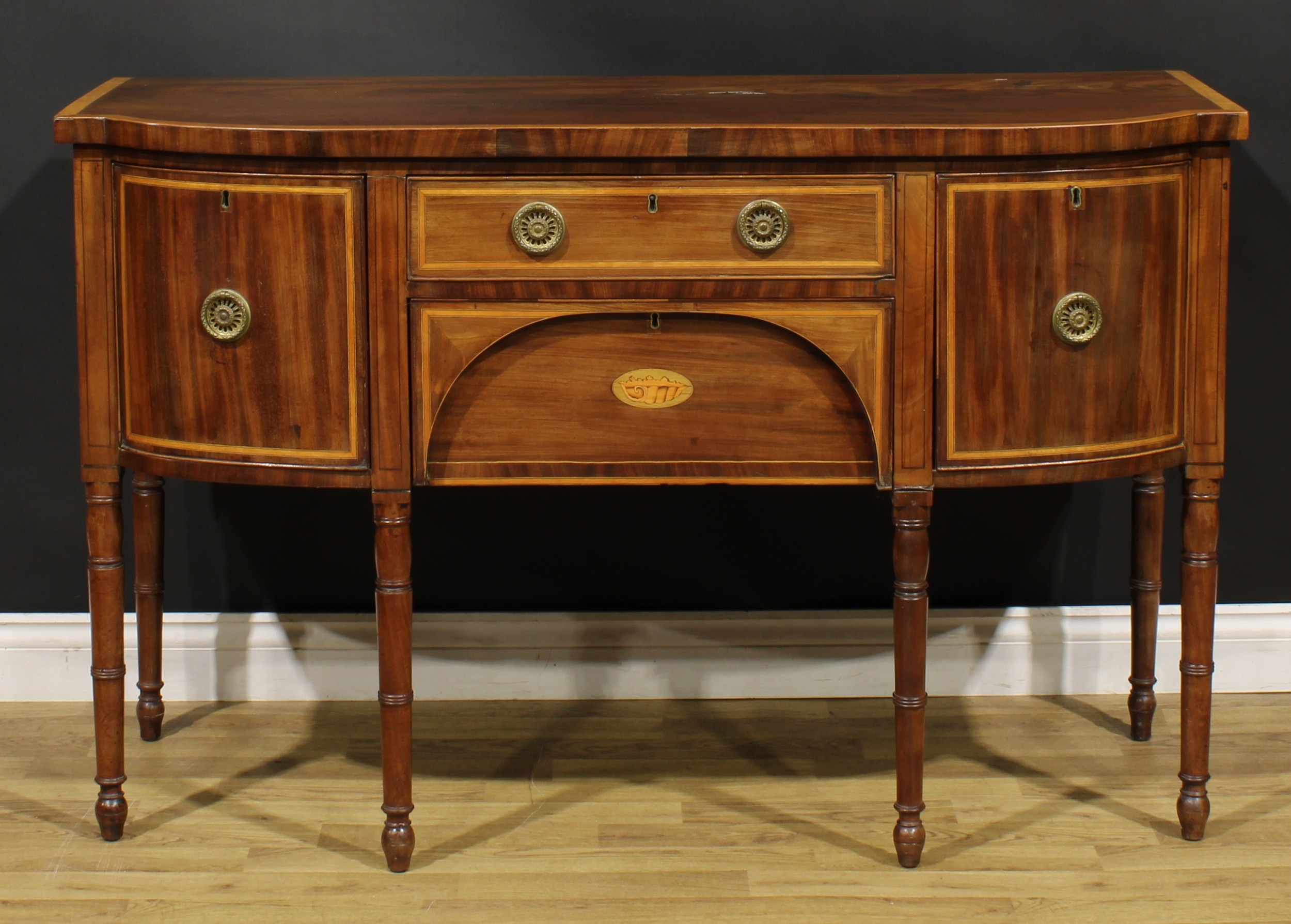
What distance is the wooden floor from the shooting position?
221 centimetres

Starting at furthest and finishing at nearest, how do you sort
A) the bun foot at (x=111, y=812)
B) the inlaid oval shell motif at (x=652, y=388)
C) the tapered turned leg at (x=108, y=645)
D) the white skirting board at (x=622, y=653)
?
the white skirting board at (x=622, y=653), the bun foot at (x=111, y=812), the tapered turned leg at (x=108, y=645), the inlaid oval shell motif at (x=652, y=388)

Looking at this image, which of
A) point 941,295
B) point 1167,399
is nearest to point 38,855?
point 941,295

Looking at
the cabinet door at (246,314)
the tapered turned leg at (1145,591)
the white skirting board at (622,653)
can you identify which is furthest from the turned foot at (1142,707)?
the cabinet door at (246,314)

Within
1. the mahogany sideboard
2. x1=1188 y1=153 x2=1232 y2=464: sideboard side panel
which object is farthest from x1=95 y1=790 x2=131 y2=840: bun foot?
x1=1188 y1=153 x2=1232 y2=464: sideboard side panel

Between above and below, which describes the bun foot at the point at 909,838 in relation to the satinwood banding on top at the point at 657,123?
below

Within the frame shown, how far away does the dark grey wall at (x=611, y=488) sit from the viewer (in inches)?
105

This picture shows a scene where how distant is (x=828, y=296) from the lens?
2.10 meters

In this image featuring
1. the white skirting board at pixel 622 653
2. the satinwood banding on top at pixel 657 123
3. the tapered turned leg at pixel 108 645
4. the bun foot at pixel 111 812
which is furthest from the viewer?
the white skirting board at pixel 622 653

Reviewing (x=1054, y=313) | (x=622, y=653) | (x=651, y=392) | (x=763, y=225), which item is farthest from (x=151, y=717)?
(x=1054, y=313)

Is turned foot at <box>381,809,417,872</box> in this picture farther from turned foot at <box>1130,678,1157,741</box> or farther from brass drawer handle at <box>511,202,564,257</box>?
turned foot at <box>1130,678,1157,741</box>

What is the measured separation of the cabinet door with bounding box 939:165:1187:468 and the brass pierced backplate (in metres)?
0.89

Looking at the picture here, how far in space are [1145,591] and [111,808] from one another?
1.62m

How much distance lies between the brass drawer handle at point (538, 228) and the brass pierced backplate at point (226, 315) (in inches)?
14.2

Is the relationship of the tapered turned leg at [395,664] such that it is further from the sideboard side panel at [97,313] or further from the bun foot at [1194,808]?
the bun foot at [1194,808]
